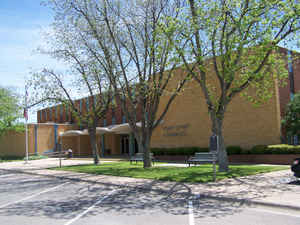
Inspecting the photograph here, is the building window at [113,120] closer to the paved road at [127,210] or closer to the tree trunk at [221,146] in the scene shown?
the tree trunk at [221,146]

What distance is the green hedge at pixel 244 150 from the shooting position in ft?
60.3

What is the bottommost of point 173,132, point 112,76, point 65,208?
point 65,208

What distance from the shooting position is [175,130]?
2775 cm

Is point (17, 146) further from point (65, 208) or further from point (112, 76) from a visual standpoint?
point (65, 208)

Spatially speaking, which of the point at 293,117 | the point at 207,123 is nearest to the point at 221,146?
the point at 293,117

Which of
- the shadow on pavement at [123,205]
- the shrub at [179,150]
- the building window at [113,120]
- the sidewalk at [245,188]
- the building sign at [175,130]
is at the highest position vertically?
the building window at [113,120]

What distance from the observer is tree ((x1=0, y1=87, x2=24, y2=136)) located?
1455 inches

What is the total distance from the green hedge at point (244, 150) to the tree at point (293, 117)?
4.41 ft

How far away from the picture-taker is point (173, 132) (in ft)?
91.7

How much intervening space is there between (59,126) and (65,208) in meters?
35.9

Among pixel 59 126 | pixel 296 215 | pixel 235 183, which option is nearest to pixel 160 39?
pixel 235 183

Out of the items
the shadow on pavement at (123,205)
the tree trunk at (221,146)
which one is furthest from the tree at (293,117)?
the shadow on pavement at (123,205)

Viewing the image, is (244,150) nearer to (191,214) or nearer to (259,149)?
(259,149)

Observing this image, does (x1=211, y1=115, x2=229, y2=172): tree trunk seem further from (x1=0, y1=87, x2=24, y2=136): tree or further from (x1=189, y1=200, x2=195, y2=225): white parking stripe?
(x1=0, y1=87, x2=24, y2=136): tree
